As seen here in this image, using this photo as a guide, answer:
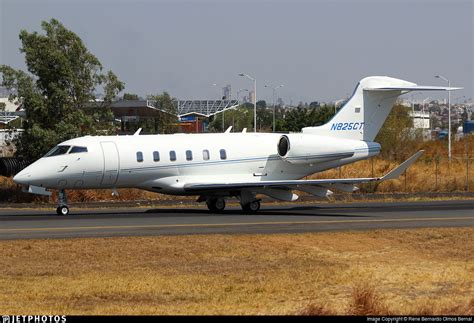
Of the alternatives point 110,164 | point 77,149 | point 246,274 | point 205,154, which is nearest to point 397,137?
point 205,154

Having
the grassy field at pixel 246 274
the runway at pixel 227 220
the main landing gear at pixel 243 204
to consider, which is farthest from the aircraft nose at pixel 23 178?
the grassy field at pixel 246 274

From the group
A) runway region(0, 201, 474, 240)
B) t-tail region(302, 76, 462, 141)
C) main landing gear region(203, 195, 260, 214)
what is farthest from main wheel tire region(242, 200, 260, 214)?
t-tail region(302, 76, 462, 141)

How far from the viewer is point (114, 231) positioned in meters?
25.7

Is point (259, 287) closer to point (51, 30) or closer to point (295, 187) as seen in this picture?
point (295, 187)

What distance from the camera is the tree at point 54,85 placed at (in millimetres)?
41344

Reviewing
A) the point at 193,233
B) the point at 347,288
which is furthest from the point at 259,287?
the point at 193,233

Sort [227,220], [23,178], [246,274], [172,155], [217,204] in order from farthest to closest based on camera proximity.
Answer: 1. [217,204]
2. [172,155]
3. [23,178]
4. [227,220]
5. [246,274]

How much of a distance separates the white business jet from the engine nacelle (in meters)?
0.04

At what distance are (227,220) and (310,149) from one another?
5.87 metres

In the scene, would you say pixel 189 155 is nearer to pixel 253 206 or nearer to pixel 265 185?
pixel 253 206

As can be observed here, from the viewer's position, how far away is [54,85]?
41.6m

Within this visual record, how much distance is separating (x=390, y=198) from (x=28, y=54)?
1752cm

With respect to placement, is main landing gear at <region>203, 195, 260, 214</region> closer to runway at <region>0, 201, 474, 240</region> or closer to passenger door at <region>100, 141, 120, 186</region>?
runway at <region>0, 201, 474, 240</region>

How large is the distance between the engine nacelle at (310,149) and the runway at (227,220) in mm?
1891
